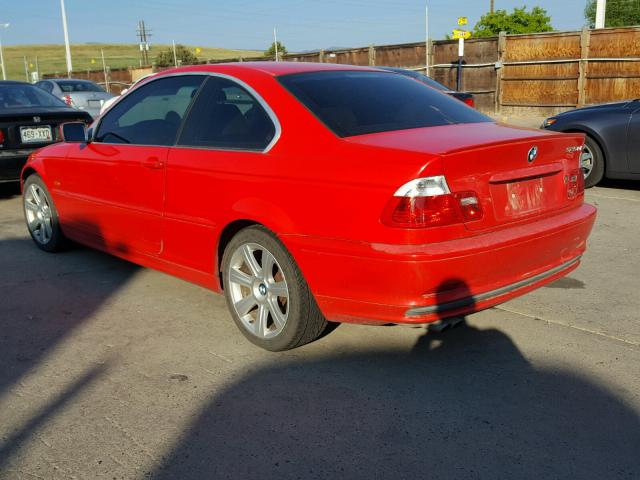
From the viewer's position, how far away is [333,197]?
328cm

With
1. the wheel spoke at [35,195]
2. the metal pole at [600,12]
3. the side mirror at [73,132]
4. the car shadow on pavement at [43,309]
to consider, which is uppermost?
the metal pole at [600,12]

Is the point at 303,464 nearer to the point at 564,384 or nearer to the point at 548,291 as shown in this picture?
the point at 564,384

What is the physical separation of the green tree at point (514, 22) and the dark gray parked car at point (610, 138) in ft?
156

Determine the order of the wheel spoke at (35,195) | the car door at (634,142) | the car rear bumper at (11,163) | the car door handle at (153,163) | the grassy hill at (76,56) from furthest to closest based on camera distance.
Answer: the grassy hill at (76,56) < the car rear bumper at (11,163) < the car door at (634,142) < the wheel spoke at (35,195) < the car door handle at (153,163)

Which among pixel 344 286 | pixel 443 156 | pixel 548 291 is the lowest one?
pixel 548 291

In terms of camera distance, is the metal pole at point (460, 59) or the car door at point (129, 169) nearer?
the car door at point (129, 169)

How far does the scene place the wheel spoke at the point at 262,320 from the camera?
3.82m

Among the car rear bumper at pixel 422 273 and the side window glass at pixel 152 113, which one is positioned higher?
Answer: the side window glass at pixel 152 113

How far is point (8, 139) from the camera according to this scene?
8.30 metres

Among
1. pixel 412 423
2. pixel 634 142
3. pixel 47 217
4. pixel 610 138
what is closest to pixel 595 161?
pixel 610 138

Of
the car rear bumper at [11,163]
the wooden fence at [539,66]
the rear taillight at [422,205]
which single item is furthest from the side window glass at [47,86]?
the rear taillight at [422,205]

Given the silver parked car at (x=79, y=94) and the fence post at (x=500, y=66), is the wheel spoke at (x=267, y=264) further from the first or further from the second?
the fence post at (x=500, y=66)

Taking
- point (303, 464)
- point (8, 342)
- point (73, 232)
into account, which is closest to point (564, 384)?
point (303, 464)

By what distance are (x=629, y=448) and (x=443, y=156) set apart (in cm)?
143
